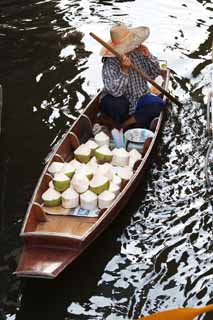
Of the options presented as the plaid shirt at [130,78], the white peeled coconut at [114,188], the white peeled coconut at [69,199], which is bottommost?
the white peeled coconut at [69,199]

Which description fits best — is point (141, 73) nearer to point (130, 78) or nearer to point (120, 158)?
point (130, 78)

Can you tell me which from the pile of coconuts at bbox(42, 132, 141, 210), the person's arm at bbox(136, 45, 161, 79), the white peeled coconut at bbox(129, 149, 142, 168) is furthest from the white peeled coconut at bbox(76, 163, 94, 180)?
the person's arm at bbox(136, 45, 161, 79)

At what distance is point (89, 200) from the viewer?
5332 millimetres

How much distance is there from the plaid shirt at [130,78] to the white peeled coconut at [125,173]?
89cm

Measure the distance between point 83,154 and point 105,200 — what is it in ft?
2.44

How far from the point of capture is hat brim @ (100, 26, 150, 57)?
6.14 metres

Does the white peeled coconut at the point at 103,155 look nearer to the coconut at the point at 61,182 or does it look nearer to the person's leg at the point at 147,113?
the coconut at the point at 61,182

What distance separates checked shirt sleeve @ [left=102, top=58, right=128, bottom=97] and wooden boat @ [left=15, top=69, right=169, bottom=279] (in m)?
0.58

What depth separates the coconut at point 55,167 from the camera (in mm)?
5668

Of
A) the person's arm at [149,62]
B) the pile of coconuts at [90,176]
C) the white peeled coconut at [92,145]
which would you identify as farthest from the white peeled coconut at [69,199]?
the person's arm at [149,62]

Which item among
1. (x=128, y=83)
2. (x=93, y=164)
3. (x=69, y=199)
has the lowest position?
(x=69, y=199)

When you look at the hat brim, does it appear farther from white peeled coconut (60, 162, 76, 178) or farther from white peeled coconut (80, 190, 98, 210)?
white peeled coconut (80, 190, 98, 210)

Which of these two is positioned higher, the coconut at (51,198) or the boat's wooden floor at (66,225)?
the coconut at (51,198)

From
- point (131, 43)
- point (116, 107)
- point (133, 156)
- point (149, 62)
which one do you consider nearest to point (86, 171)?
point (133, 156)
